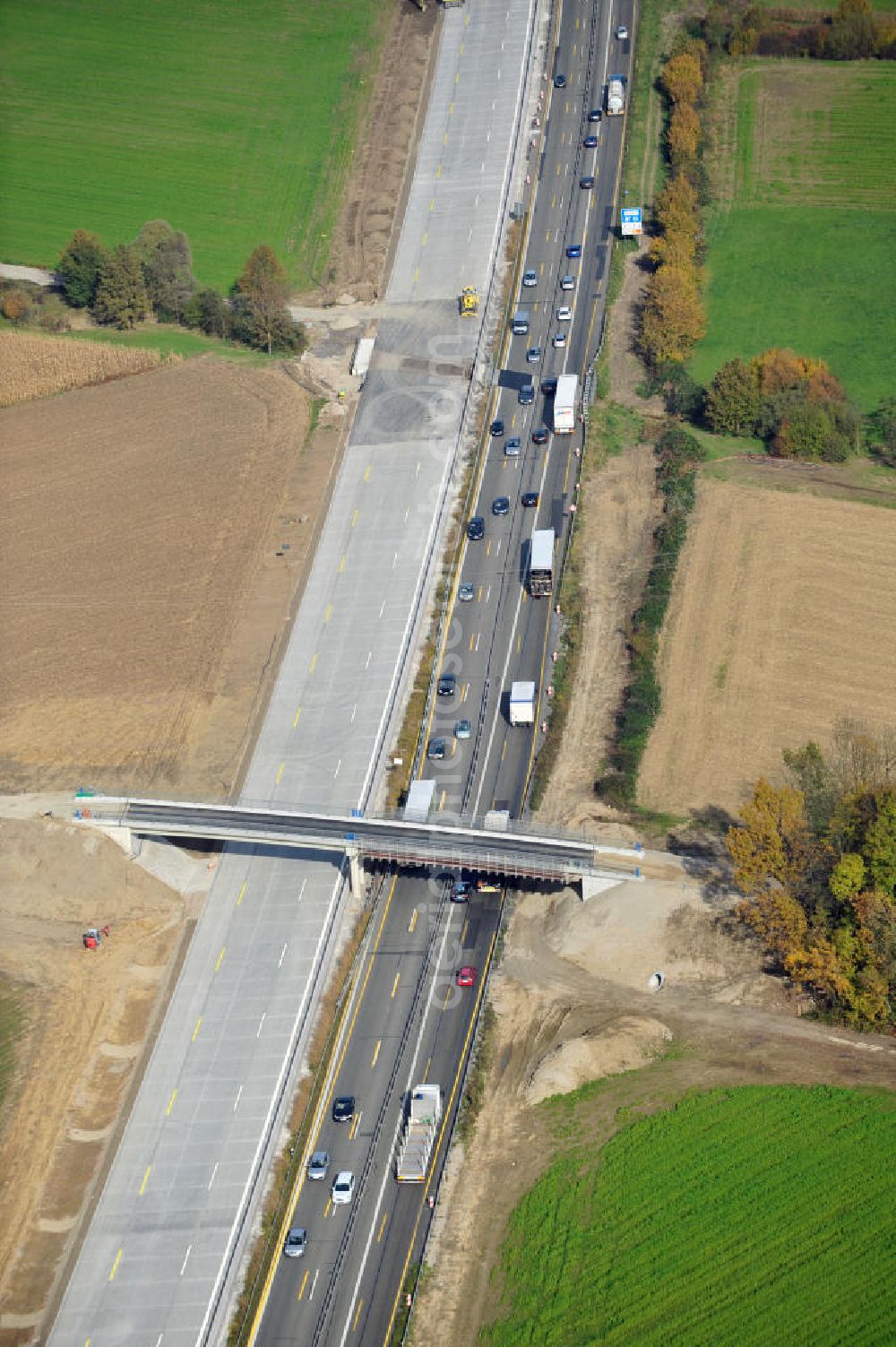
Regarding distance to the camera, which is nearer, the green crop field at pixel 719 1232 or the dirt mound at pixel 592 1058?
the green crop field at pixel 719 1232

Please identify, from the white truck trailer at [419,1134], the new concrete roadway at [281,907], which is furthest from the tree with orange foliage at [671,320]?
the white truck trailer at [419,1134]

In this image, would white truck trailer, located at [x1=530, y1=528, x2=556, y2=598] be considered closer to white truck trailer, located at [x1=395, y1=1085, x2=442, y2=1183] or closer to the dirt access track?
the dirt access track

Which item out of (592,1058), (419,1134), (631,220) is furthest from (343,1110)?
(631,220)

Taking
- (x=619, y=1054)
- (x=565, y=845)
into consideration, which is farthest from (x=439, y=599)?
(x=619, y=1054)

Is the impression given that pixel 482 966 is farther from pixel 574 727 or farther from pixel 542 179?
pixel 542 179

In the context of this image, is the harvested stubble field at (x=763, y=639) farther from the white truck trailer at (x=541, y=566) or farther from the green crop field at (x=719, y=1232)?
the green crop field at (x=719, y=1232)

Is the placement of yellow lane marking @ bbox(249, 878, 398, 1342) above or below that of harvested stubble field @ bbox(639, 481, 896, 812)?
below

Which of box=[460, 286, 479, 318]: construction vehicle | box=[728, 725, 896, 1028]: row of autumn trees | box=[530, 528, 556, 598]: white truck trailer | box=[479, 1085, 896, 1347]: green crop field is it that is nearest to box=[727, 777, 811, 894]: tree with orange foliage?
box=[728, 725, 896, 1028]: row of autumn trees
